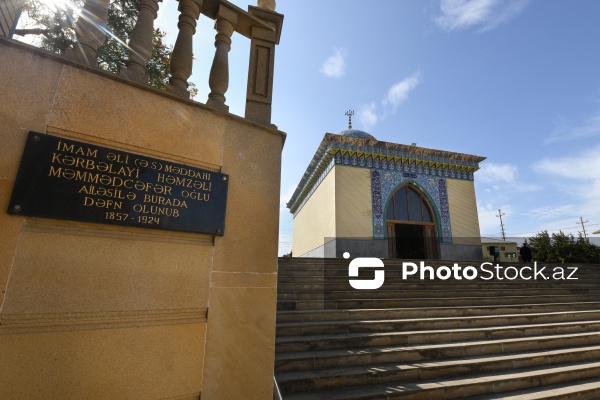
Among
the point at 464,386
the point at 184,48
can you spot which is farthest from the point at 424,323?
the point at 184,48

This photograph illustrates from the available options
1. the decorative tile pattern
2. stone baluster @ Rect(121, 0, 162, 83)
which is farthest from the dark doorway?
stone baluster @ Rect(121, 0, 162, 83)

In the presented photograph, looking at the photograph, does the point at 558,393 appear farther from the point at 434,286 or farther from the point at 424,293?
the point at 434,286

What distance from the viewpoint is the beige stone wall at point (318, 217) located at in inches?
556

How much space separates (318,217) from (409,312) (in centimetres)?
1034

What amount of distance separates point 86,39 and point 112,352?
213 cm

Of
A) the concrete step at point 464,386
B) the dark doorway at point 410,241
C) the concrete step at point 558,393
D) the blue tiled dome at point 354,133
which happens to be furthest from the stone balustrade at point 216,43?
the blue tiled dome at point 354,133

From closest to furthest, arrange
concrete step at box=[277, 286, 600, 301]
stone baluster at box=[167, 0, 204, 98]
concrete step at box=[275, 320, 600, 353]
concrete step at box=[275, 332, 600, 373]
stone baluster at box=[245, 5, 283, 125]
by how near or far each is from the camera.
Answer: stone baluster at box=[167, 0, 204, 98]
stone baluster at box=[245, 5, 283, 125]
concrete step at box=[275, 332, 600, 373]
concrete step at box=[275, 320, 600, 353]
concrete step at box=[277, 286, 600, 301]

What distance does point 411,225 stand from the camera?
14680 mm

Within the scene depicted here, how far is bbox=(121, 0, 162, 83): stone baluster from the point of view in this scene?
2230 mm

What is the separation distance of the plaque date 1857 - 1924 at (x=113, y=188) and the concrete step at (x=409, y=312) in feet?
11.0

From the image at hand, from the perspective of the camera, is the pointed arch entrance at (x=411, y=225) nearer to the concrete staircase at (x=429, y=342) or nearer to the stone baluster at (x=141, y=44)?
the concrete staircase at (x=429, y=342)

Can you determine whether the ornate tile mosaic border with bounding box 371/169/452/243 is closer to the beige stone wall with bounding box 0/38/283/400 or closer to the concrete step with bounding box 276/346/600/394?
the concrete step with bounding box 276/346/600/394

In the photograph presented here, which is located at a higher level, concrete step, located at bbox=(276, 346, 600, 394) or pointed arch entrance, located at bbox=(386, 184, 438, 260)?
pointed arch entrance, located at bbox=(386, 184, 438, 260)

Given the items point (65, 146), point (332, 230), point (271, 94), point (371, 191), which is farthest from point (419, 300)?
point (371, 191)
